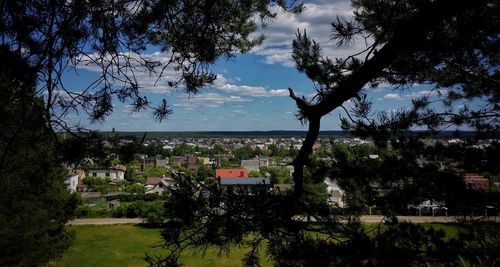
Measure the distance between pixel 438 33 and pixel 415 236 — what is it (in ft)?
4.45

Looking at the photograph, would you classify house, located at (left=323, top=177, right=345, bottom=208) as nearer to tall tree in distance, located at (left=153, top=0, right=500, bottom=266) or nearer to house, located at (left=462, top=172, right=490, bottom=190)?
tall tree in distance, located at (left=153, top=0, right=500, bottom=266)

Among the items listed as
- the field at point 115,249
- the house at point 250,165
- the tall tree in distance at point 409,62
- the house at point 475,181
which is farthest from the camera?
the house at point 250,165

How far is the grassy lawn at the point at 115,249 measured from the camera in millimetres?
13977

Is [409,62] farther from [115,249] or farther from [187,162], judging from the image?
[187,162]

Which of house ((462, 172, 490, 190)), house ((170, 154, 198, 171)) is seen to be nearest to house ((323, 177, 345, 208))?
house ((462, 172, 490, 190))

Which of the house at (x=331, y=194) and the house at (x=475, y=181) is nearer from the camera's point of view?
the house at (x=331, y=194)

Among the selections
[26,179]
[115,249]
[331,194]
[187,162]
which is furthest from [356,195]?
[187,162]

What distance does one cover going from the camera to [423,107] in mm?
3373

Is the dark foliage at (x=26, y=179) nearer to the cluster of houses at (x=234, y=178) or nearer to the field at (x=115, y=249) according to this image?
the cluster of houses at (x=234, y=178)

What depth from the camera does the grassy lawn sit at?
14.0 m

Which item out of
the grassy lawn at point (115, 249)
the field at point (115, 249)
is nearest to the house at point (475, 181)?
the field at point (115, 249)

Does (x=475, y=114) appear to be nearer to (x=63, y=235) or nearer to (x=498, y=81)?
(x=498, y=81)

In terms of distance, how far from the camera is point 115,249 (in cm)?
1598

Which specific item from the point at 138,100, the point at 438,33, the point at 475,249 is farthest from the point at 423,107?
the point at 138,100
